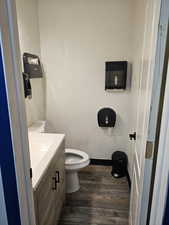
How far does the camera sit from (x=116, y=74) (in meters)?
2.24

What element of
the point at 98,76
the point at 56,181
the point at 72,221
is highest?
the point at 98,76

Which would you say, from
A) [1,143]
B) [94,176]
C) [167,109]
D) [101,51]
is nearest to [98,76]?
[101,51]

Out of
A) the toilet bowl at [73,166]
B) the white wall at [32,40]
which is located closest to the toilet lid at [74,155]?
the toilet bowl at [73,166]

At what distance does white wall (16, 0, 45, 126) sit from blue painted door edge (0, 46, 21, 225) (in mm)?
1341

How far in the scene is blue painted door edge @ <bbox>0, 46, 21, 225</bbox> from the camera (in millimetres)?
648

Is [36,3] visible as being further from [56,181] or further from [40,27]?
[56,181]

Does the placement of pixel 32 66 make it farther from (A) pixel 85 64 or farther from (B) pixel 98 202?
(B) pixel 98 202

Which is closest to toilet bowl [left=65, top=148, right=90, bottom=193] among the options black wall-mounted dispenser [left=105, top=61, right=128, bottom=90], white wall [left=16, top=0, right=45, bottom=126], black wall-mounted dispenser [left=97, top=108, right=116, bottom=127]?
black wall-mounted dispenser [left=97, top=108, right=116, bottom=127]

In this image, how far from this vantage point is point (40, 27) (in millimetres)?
2303

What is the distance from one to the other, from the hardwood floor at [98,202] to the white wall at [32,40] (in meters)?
1.12

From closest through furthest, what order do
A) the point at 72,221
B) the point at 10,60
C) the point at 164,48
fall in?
the point at 10,60
the point at 164,48
the point at 72,221

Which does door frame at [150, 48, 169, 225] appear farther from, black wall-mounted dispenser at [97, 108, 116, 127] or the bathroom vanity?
black wall-mounted dispenser at [97, 108, 116, 127]

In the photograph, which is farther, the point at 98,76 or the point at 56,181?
the point at 98,76

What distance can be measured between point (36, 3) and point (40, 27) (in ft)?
0.95
